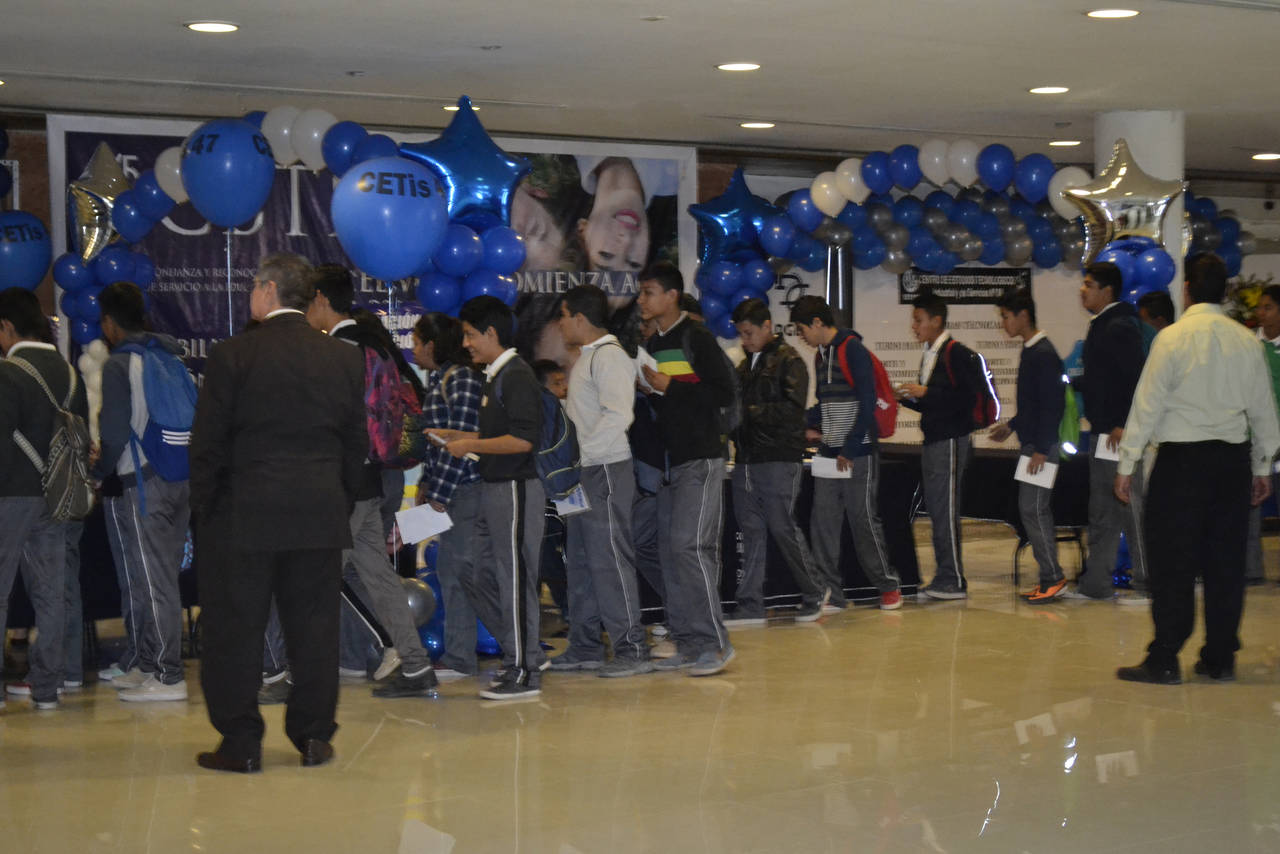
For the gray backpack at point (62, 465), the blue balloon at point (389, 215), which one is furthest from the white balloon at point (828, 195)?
the gray backpack at point (62, 465)

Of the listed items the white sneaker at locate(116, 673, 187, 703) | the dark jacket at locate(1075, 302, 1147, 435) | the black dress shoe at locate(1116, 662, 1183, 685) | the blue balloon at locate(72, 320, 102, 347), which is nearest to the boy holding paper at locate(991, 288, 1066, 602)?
the dark jacket at locate(1075, 302, 1147, 435)

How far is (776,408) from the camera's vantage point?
24.6ft

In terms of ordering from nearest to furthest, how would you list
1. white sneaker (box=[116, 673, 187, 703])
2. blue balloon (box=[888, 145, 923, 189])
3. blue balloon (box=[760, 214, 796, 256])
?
white sneaker (box=[116, 673, 187, 703]), blue balloon (box=[888, 145, 923, 189]), blue balloon (box=[760, 214, 796, 256])

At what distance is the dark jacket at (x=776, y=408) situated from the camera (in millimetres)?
7488

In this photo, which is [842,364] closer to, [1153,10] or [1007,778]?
[1153,10]

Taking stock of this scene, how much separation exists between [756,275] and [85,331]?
4384 mm

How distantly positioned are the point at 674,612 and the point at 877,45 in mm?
3003

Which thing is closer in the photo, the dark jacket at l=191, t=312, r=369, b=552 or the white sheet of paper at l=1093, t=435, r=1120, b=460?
the dark jacket at l=191, t=312, r=369, b=552

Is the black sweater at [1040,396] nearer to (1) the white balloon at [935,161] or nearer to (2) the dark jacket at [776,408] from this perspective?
(2) the dark jacket at [776,408]

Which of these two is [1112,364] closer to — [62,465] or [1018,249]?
[1018,249]

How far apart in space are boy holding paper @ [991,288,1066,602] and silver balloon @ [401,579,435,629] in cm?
341

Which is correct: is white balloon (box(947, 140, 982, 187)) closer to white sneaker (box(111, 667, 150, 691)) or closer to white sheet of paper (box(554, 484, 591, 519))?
white sheet of paper (box(554, 484, 591, 519))

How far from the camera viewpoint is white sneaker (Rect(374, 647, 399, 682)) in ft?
20.2

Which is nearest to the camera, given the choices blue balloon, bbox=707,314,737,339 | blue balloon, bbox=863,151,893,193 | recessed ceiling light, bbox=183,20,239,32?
recessed ceiling light, bbox=183,20,239,32
